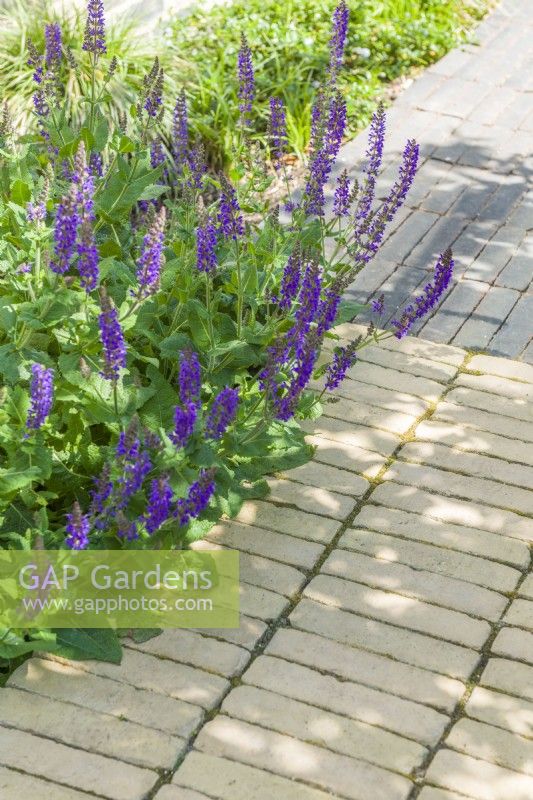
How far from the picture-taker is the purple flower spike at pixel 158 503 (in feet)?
11.0

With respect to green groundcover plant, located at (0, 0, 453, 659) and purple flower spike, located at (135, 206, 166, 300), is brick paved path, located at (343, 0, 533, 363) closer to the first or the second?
green groundcover plant, located at (0, 0, 453, 659)

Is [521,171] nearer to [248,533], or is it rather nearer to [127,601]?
[248,533]

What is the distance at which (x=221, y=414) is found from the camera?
3.50 meters

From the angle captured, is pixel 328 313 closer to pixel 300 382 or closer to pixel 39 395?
pixel 300 382

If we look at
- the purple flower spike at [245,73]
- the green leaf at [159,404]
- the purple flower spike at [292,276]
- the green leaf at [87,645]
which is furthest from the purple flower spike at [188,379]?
the purple flower spike at [245,73]

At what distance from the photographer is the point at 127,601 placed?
3.67 metres

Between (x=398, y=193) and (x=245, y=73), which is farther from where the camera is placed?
(x=245, y=73)

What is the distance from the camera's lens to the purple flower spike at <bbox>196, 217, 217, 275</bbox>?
3826 mm

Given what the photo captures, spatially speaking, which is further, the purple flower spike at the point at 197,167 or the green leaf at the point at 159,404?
the purple flower spike at the point at 197,167

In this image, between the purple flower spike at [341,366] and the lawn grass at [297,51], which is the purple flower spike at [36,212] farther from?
the lawn grass at [297,51]

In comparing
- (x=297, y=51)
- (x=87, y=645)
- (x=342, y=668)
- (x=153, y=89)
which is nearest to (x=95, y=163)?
(x=153, y=89)

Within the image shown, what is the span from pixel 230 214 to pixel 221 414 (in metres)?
0.84

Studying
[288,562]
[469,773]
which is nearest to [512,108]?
[288,562]

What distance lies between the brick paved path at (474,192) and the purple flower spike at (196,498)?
2224 mm
